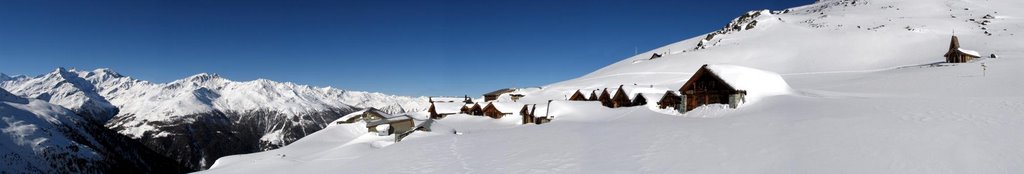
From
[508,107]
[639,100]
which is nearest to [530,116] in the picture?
[508,107]

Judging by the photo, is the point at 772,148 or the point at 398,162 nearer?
the point at 772,148

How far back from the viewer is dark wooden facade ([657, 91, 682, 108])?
45.5m

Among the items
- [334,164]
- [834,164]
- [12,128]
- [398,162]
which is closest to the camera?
[834,164]

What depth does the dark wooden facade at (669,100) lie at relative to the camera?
149 feet

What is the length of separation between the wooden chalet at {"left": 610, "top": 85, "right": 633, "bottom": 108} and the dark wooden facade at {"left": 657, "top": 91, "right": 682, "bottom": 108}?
28.0ft

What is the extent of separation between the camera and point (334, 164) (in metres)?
24.3

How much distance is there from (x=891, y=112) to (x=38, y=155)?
3819 inches

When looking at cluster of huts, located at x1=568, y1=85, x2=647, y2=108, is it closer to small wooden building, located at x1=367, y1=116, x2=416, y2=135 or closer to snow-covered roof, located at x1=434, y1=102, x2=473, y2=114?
small wooden building, located at x1=367, y1=116, x2=416, y2=135

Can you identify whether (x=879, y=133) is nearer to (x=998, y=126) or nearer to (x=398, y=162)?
(x=998, y=126)

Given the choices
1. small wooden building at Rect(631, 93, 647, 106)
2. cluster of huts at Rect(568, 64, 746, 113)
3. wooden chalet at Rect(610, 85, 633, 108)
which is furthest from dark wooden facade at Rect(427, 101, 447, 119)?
cluster of huts at Rect(568, 64, 746, 113)

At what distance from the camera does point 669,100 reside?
46719 millimetres

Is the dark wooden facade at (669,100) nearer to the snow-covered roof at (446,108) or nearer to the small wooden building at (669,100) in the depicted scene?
the small wooden building at (669,100)

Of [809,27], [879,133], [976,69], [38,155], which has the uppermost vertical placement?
[809,27]

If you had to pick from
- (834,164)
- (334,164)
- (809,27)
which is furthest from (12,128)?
(809,27)
